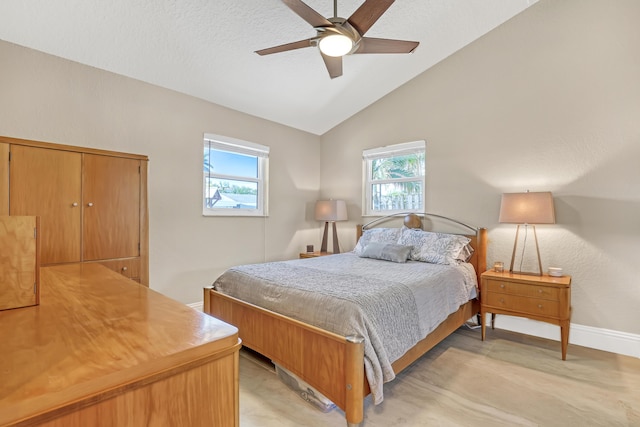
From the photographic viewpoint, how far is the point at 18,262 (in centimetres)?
85

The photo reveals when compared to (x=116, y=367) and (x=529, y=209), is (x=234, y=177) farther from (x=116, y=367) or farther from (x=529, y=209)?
(x=116, y=367)

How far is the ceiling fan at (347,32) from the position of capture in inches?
73.9

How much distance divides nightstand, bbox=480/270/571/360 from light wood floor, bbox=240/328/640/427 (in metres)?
0.31

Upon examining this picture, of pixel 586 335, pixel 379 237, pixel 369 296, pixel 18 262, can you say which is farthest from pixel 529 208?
pixel 18 262

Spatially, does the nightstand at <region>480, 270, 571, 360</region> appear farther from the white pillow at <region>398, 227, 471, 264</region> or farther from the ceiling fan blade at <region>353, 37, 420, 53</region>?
the ceiling fan blade at <region>353, 37, 420, 53</region>

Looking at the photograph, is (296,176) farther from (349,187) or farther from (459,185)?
(459,185)

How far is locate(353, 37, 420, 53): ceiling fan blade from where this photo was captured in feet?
7.31

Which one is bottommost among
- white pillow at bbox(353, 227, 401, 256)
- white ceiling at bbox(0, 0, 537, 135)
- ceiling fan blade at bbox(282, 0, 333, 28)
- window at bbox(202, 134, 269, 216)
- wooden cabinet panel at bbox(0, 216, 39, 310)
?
white pillow at bbox(353, 227, 401, 256)

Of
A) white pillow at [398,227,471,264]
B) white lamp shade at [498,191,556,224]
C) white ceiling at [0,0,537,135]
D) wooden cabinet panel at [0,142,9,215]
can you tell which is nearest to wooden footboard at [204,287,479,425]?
white pillow at [398,227,471,264]

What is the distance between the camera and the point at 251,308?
239 centimetres

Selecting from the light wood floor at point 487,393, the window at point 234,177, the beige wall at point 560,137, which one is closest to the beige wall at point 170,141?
the window at point 234,177

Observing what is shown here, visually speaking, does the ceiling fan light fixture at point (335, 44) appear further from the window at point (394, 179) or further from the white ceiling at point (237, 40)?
the window at point (394, 179)

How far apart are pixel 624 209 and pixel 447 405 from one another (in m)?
2.37

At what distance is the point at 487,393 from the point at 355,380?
1128 millimetres
